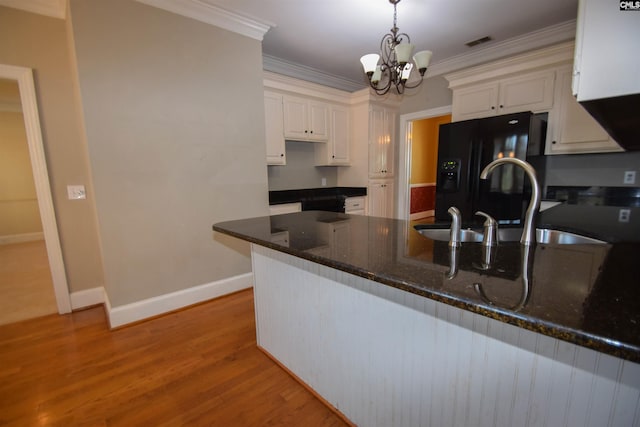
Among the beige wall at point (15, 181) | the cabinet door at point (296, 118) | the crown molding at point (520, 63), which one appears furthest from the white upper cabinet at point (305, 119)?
the beige wall at point (15, 181)

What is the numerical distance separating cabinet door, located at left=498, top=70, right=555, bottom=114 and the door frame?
14.4 feet

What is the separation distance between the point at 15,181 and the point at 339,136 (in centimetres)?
580

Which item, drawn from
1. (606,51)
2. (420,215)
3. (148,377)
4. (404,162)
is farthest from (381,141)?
(148,377)

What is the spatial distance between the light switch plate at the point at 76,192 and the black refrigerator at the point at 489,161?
3.66 meters

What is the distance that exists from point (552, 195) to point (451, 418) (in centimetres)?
313

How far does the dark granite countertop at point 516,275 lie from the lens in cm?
54

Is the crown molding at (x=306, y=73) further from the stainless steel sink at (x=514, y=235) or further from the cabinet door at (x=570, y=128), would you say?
the stainless steel sink at (x=514, y=235)

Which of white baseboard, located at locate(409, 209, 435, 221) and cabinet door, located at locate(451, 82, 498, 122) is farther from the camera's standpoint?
white baseboard, located at locate(409, 209, 435, 221)

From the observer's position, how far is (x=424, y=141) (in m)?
5.92

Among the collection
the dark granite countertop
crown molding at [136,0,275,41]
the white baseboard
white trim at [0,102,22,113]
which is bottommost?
the white baseboard

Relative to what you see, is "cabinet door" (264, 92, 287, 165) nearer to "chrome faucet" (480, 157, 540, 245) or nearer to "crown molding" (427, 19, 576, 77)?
"crown molding" (427, 19, 576, 77)

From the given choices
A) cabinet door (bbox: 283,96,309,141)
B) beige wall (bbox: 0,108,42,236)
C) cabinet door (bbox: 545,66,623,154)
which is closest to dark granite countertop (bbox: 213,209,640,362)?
cabinet door (bbox: 545,66,623,154)

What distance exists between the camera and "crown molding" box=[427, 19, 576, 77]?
2.93 meters

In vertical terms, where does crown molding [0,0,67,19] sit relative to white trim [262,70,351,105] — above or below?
above
